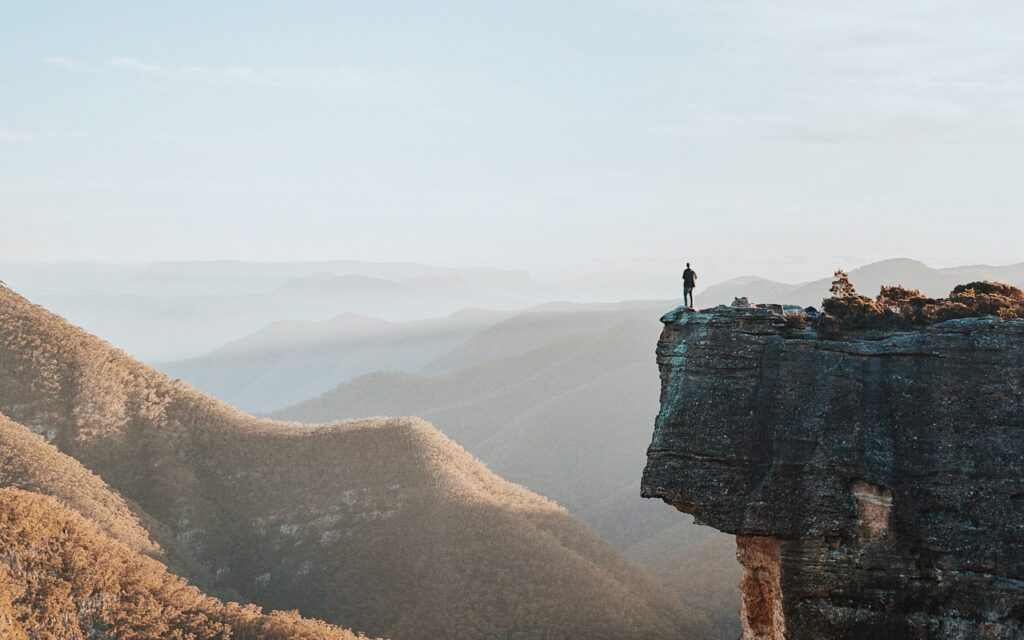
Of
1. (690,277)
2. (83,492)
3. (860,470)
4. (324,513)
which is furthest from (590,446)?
(860,470)

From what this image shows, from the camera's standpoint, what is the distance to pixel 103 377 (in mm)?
64062

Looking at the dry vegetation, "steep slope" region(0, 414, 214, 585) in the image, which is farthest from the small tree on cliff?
"steep slope" region(0, 414, 214, 585)

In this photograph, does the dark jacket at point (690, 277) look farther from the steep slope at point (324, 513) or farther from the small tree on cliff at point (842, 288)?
the steep slope at point (324, 513)

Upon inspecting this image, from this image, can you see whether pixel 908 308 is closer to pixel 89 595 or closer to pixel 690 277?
pixel 690 277

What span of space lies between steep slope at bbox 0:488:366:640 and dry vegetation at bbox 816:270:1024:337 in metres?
25.8

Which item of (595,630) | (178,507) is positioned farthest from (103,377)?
(595,630)

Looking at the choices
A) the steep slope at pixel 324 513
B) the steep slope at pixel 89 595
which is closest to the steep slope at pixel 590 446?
the steep slope at pixel 324 513

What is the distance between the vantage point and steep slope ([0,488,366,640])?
36.2m

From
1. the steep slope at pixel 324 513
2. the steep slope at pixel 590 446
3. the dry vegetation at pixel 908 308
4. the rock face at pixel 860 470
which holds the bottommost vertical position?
the steep slope at pixel 590 446

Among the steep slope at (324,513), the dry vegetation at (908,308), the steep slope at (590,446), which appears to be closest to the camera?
the dry vegetation at (908,308)

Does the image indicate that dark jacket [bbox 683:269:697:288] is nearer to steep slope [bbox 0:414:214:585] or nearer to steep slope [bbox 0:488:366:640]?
steep slope [bbox 0:488:366:640]

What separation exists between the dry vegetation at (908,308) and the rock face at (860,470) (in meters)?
1.23

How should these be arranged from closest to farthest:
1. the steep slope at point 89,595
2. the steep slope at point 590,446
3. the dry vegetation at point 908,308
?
the dry vegetation at point 908,308 < the steep slope at point 89,595 < the steep slope at point 590,446

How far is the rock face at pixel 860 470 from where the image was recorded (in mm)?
28109
